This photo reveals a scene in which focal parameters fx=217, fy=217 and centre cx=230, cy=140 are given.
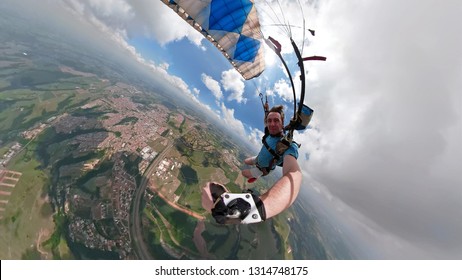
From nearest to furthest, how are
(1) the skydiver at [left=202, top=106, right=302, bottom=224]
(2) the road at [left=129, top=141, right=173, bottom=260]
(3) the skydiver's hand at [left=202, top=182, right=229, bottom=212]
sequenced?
(1) the skydiver at [left=202, top=106, right=302, bottom=224] < (3) the skydiver's hand at [left=202, top=182, right=229, bottom=212] < (2) the road at [left=129, top=141, right=173, bottom=260]

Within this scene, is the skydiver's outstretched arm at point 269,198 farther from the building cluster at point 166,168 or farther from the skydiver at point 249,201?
the building cluster at point 166,168

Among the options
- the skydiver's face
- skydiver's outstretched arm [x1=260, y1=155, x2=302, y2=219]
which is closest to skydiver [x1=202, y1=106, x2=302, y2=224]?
skydiver's outstretched arm [x1=260, y1=155, x2=302, y2=219]

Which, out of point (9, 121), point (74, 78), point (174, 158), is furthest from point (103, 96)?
point (174, 158)

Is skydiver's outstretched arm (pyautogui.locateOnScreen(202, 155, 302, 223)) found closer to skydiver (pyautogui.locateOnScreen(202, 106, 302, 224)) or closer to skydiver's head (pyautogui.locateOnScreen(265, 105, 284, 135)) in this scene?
skydiver (pyautogui.locateOnScreen(202, 106, 302, 224))

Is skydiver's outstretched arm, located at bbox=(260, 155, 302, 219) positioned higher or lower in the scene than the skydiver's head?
lower
